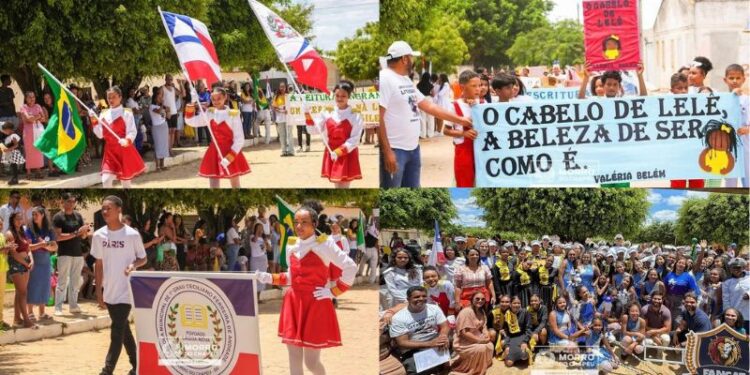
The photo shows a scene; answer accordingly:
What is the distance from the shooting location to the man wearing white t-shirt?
7820mm

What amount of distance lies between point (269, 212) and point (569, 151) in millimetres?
2330

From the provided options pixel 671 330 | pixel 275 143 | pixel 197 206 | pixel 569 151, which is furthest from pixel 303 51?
pixel 671 330

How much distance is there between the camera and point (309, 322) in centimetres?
731

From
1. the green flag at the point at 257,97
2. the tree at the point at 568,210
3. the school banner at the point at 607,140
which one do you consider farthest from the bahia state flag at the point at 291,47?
the tree at the point at 568,210

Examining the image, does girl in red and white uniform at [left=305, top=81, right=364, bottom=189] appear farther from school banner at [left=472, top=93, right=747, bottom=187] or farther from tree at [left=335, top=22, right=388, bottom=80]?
school banner at [left=472, top=93, right=747, bottom=187]

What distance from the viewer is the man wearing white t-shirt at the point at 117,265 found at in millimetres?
7820

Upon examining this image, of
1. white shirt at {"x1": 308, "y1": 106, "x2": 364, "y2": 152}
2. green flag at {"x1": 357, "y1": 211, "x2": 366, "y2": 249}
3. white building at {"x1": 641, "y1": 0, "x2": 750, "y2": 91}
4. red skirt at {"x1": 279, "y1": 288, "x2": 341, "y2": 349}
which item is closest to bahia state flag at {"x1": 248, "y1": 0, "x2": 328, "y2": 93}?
white shirt at {"x1": 308, "y1": 106, "x2": 364, "y2": 152}

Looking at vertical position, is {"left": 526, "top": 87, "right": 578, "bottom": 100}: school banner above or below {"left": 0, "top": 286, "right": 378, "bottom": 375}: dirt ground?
above

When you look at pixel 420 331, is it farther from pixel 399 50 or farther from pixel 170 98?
pixel 170 98

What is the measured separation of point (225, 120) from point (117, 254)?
1.53 m

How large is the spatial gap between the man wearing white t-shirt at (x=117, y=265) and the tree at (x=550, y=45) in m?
3.16

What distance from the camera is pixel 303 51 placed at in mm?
8859

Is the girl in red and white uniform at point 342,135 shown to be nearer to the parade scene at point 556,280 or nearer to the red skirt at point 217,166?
the red skirt at point 217,166

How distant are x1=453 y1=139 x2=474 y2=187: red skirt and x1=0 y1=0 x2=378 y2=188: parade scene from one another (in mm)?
842
